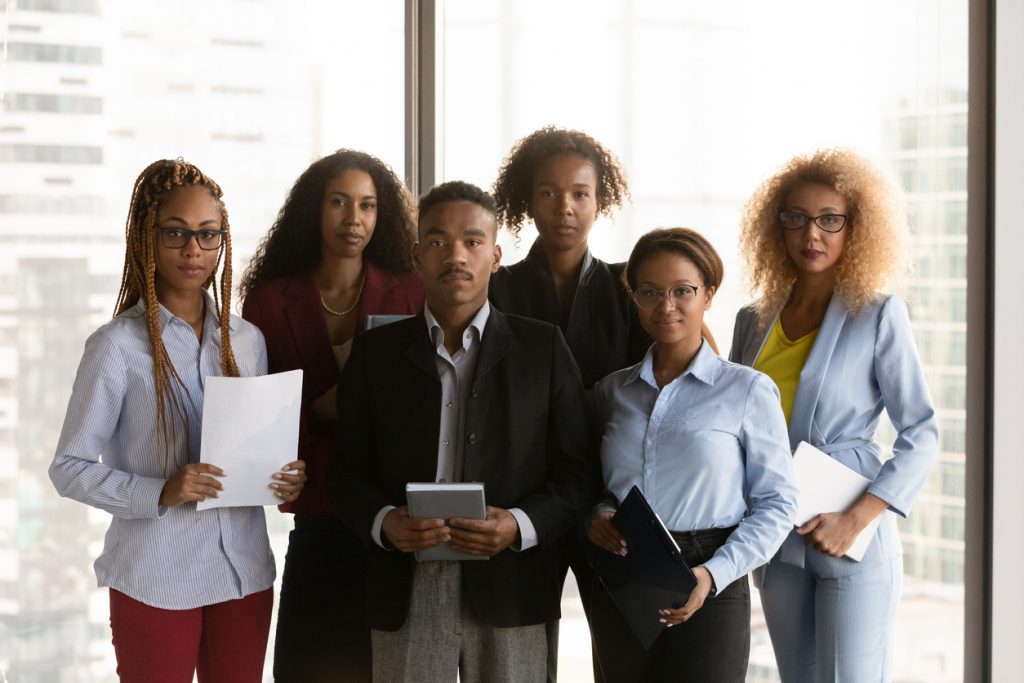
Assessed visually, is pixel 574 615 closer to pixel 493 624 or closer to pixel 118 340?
pixel 493 624

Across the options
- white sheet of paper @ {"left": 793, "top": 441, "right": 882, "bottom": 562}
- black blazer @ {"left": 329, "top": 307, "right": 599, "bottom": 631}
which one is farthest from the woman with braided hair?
white sheet of paper @ {"left": 793, "top": 441, "right": 882, "bottom": 562}

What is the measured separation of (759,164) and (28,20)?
2.72 m

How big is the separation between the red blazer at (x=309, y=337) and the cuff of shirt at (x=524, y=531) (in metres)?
0.70

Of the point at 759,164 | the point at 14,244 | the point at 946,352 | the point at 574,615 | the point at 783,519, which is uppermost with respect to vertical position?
the point at 759,164

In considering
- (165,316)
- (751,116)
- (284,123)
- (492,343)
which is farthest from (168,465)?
(751,116)

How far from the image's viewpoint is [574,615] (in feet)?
12.1

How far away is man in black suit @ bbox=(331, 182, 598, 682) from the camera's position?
2.15 meters

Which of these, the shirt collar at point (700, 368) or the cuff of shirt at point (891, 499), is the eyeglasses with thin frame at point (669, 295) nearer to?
the shirt collar at point (700, 368)

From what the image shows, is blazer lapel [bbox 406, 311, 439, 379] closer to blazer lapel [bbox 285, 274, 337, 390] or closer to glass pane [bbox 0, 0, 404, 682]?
blazer lapel [bbox 285, 274, 337, 390]

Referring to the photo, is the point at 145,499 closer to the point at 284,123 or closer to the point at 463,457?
the point at 463,457

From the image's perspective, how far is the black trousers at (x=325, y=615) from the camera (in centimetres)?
265

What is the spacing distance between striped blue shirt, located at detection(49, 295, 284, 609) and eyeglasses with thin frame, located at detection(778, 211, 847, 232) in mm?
1498

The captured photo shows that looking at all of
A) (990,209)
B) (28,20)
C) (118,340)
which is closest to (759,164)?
(990,209)

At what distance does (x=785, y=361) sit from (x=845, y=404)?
0.19m
